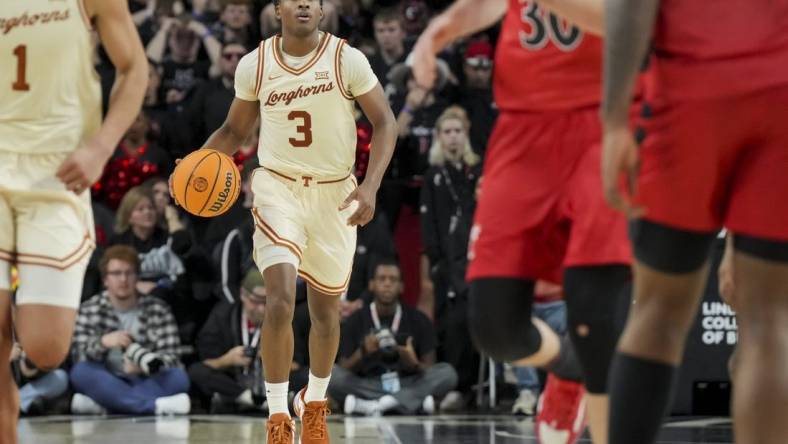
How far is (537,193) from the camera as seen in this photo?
4.61m

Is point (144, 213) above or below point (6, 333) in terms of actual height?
above

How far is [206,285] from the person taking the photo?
36.8 ft

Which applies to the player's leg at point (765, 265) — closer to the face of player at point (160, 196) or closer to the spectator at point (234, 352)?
the spectator at point (234, 352)

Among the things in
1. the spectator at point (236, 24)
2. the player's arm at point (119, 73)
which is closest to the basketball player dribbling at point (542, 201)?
the player's arm at point (119, 73)

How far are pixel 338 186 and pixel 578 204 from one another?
3.21m

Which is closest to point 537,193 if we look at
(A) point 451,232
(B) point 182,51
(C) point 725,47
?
(C) point 725,47

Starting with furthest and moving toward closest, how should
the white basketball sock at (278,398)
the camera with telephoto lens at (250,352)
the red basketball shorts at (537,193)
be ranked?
the camera with telephoto lens at (250,352), the white basketball sock at (278,398), the red basketball shorts at (537,193)

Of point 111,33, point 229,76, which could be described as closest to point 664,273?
point 111,33

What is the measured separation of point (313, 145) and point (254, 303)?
3327 millimetres

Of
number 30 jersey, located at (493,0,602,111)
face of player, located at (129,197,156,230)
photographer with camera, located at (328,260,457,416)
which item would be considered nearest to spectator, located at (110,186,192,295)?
face of player, located at (129,197,156,230)

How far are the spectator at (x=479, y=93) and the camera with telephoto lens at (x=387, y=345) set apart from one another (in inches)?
77.1

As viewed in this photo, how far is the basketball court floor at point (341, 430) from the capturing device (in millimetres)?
8719

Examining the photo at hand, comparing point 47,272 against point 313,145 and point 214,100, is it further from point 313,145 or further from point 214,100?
point 214,100

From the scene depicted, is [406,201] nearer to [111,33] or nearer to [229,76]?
[229,76]
